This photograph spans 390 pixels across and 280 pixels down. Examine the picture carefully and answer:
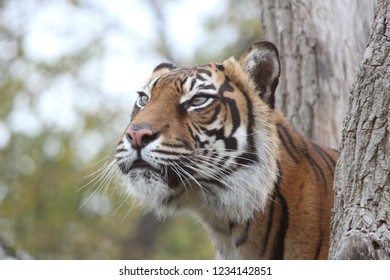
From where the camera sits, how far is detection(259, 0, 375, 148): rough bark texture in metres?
5.37

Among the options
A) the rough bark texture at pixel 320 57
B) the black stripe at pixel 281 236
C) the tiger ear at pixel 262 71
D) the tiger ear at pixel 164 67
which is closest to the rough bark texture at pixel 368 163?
the black stripe at pixel 281 236

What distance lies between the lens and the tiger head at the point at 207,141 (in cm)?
386

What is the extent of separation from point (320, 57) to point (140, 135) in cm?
210

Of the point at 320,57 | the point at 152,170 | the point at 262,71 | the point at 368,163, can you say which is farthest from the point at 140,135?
the point at 320,57

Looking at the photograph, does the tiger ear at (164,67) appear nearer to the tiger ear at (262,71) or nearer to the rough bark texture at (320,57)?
the tiger ear at (262,71)

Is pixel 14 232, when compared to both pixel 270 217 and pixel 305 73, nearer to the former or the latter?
pixel 305 73

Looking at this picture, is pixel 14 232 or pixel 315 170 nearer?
pixel 315 170

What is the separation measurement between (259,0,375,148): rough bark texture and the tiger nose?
196cm

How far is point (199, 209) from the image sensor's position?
4199mm

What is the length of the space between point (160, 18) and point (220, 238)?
38.3ft

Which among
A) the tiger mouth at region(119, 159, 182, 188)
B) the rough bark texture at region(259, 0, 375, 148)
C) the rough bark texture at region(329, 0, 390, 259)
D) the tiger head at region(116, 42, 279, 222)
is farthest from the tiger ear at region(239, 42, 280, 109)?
the rough bark texture at region(259, 0, 375, 148)

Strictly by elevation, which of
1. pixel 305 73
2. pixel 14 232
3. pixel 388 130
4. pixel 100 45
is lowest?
pixel 14 232
